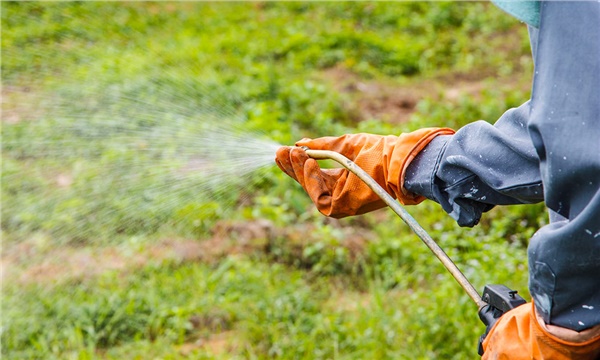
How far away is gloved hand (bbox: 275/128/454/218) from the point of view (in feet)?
7.09

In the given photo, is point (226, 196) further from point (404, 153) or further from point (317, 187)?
point (404, 153)

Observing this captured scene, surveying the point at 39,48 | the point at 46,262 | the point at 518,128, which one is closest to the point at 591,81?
the point at 518,128

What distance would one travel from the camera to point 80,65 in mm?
7105

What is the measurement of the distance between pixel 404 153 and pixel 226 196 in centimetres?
297

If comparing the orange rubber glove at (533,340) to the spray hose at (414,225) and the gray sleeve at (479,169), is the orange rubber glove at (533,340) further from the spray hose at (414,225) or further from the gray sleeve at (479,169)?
the gray sleeve at (479,169)

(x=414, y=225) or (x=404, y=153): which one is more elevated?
(x=404, y=153)

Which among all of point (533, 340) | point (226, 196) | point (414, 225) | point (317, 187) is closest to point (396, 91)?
point (226, 196)

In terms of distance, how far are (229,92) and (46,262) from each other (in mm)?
2481

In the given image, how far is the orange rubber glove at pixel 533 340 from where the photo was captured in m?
1.59

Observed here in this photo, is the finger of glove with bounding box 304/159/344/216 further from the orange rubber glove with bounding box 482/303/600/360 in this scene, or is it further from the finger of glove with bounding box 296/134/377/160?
→ the orange rubber glove with bounding box 482/303/600/360

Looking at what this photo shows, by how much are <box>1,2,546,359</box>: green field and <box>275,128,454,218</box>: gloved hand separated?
49.9 inches

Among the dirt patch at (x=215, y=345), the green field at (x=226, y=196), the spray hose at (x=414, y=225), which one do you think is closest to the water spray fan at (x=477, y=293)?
the spray hose at (x=414, y=225)

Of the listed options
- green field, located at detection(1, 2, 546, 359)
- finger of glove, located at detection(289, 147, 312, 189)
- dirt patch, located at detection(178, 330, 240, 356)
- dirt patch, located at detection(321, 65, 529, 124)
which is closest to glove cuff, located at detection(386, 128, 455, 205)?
finger of glove, located at detection(289, 147, 312, 189)

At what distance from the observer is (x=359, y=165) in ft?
7.48
